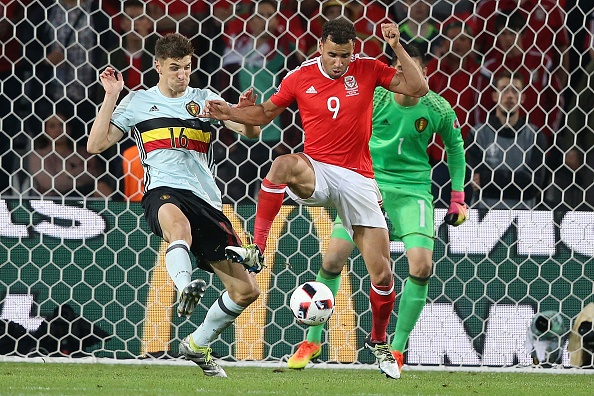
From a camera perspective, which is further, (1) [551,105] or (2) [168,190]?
(1) [551,105]

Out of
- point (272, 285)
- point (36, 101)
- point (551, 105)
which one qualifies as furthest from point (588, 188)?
point (36, 101)

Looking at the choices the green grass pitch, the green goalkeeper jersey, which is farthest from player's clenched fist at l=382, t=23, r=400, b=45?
the green grass pitch

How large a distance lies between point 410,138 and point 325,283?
1.06 m

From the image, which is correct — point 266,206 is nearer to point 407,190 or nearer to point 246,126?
point 246,126

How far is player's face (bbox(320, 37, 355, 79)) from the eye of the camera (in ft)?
20.1

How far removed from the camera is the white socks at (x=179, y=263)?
18.5ft

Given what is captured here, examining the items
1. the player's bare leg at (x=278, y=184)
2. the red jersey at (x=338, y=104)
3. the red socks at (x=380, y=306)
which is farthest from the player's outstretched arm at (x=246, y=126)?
the red socks at (x=380, y=306)

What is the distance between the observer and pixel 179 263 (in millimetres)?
5652

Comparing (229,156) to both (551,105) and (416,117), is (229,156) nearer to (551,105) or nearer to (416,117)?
(416,117)

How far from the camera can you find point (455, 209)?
23.0 ft

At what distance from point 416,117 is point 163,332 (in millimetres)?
2154

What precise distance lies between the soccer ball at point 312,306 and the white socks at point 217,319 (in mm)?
344

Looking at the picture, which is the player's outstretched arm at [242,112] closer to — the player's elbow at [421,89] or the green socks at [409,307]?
the player's elbow at [421,89]

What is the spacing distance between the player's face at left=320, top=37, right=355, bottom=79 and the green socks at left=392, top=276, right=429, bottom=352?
1470 millimetres
